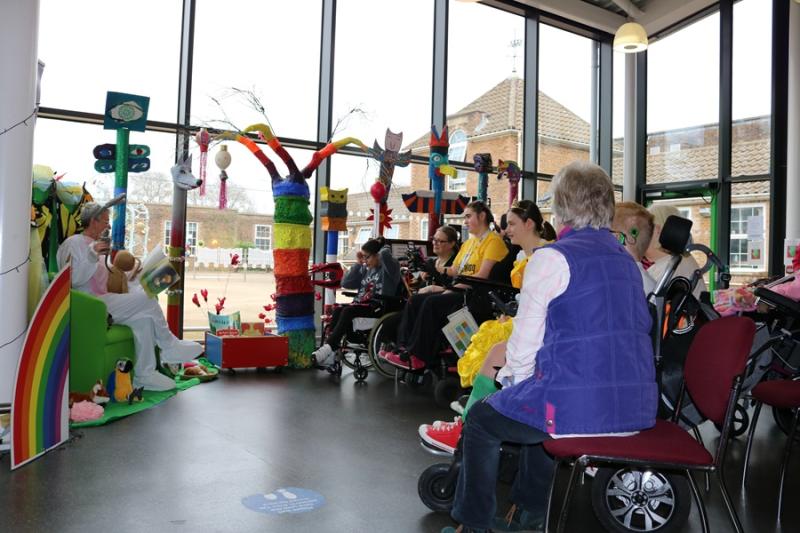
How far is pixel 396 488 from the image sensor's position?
2713 millimetres

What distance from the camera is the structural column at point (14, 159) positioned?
2.94m

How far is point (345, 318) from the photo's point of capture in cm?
539

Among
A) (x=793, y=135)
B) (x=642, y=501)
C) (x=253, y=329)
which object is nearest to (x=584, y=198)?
(x=642, y=501)

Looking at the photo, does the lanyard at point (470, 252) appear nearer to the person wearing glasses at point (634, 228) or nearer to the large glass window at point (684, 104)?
the person wearing glasses at point (634, 228)

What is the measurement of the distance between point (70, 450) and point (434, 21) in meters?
6.17

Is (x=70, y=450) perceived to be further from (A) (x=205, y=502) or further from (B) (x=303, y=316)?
(B) (x=303, y=316)

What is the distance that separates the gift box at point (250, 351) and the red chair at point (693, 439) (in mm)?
3805

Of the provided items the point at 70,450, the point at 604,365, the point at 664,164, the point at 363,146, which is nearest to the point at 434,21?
the point at 363,146

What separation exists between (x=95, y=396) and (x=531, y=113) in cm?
624

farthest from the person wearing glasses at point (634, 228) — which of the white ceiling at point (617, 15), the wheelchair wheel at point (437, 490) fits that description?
the white ceiling at point (617, 15)

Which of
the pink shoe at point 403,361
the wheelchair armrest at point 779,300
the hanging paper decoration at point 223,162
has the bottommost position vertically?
the pink shoe at point 403,361

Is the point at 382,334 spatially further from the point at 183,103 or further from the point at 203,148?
the point at 183,103

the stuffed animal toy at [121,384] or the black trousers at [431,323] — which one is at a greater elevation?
the black trousers at [431,323]

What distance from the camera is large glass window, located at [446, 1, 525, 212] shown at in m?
7.76
